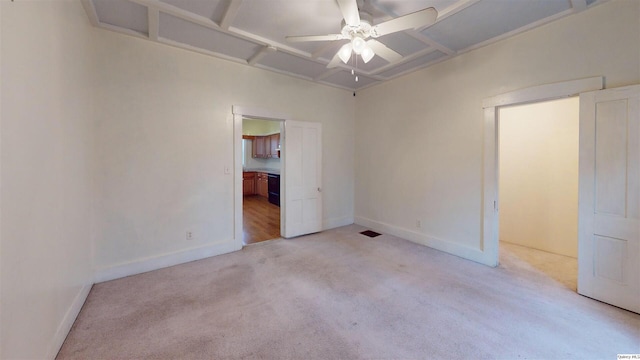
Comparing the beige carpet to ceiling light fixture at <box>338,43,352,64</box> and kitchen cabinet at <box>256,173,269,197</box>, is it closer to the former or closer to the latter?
ceiling light fixture at <box>338,43,352,64</box>

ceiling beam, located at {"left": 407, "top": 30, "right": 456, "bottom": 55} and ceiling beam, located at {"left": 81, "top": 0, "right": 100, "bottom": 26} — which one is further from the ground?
ceiling beam, located at {"left": 407, "top": 30, "right": 456, "bottom": 55}

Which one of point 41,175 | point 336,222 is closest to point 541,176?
point 336,222

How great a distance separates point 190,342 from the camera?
1.79 m

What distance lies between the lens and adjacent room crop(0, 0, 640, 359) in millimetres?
1674

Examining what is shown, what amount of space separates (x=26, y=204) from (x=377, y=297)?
2643 mm

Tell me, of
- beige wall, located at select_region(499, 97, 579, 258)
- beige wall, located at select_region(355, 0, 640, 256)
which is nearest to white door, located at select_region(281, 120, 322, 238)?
beige wall, located at select_region(355, 0, 640, 256)

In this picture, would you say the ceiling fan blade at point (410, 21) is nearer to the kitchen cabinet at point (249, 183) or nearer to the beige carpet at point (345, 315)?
the beige carpet at point (345, 315)

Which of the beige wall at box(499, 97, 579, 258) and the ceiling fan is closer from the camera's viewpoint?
the ceiling fan

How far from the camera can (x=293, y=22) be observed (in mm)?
2559

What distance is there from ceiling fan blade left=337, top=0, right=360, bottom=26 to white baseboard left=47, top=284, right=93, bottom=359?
3.04 m

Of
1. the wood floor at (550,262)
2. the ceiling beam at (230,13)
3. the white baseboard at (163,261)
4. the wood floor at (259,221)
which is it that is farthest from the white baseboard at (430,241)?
the ceiling beam at (230,13)

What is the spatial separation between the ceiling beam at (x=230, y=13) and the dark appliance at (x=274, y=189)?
15.2ft

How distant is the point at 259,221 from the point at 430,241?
3.41 m

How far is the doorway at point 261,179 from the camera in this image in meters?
5.11
